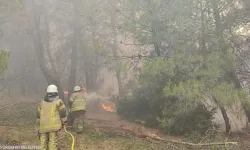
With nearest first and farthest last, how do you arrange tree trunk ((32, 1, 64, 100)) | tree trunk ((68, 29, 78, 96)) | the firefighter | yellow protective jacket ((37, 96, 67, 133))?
yellow protective jacket ((37, 96, 67, 133)) → the firefighter → tree trunk ((32, 1, 64, 100)) → tree trunk ((68, 29, 78, 96))

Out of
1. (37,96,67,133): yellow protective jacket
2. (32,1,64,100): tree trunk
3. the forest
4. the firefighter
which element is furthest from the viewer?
(32,1,64,100): tree trunk

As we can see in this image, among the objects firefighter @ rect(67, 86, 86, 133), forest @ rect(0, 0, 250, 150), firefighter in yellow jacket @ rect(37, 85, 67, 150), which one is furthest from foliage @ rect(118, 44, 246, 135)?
firefighter in yellow jacket @ rect(37, 85, 67, 150)

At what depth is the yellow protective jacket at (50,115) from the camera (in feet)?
19.2

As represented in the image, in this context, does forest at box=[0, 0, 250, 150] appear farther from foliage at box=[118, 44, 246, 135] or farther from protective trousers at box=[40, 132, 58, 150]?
protective trousers at box=[40, 132, 58, 150]

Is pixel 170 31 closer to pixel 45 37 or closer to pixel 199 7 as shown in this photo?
pixel 199 7

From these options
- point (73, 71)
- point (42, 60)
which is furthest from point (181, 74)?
point (73, 71)

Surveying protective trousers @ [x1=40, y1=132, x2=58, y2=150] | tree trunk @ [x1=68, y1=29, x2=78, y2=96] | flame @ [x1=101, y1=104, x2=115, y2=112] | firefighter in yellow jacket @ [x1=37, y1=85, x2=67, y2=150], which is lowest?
flame @ [x1=101, y1=104, x2=115, y2=112]

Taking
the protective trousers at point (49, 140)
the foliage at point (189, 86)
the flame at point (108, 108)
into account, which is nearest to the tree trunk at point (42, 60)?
the flame at point (108, 108)

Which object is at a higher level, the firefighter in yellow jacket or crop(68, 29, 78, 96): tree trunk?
crop(68, 29, 78, 96): tree trunk

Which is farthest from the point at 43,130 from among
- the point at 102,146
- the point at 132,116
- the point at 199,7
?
the point at 132,116

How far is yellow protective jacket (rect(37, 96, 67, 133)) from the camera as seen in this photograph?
19.2 ft

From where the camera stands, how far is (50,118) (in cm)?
586

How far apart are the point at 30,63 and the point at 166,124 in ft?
55.6

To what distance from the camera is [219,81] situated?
9.66 m
